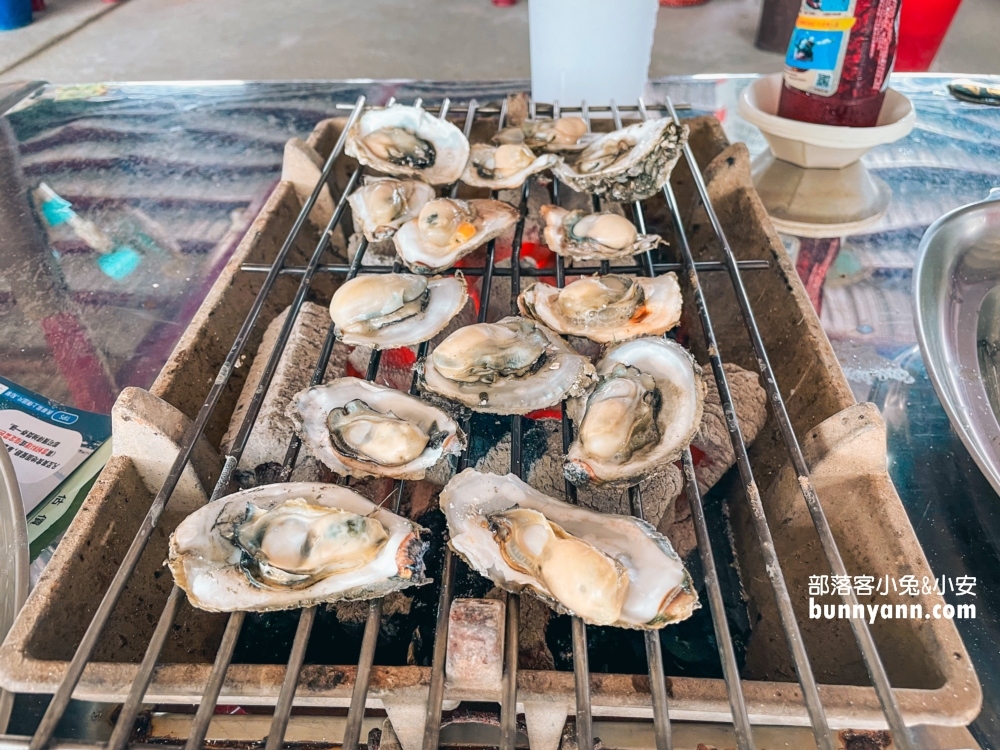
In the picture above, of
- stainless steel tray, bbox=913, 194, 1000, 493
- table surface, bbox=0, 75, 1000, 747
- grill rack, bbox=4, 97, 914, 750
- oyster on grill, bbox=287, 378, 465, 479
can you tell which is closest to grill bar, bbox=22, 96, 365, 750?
grill rack, bbox=4, 97, 914, 750

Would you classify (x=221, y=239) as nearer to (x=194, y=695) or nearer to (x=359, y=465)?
(x=359, y=465)

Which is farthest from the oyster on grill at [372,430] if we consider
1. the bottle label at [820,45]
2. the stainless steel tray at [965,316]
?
the bottle label at [820,45]

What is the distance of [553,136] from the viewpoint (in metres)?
1.68

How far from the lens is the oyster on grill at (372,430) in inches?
37.9

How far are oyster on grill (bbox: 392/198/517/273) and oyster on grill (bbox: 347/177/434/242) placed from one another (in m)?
0.06

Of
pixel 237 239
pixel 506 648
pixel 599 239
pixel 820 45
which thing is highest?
pixel 820 45

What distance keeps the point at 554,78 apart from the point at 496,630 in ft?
7.02

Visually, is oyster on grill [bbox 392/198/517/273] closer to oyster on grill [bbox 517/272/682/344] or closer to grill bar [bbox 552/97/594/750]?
oyster on grill [bbox 517/272/682/344]

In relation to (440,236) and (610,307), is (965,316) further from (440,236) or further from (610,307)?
(440,236)

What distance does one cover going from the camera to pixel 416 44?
185 inches

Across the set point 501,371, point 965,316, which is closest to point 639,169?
point 501,371

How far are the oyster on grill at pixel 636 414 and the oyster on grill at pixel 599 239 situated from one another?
0.30 meters

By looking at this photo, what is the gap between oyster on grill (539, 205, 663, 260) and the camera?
1314mm

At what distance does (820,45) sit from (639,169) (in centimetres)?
62
